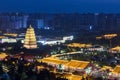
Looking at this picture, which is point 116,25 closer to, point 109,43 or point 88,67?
point 109,43

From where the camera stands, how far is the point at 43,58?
38.2 ft

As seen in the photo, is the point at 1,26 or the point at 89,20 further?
the point at 89,20

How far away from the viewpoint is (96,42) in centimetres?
1576

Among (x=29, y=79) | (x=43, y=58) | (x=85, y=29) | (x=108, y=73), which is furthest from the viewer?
(x=85, y=29)

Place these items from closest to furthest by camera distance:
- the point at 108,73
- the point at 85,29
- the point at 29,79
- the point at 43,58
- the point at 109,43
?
the point at 29,79, the point at 108,73, the point at 43,58, the point at 109,43, the point at 85,29

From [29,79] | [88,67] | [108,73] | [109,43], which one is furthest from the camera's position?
[109,43]

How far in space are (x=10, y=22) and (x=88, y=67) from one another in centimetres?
1396

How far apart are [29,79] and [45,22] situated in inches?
695

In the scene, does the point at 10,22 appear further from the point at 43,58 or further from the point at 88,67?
the point at 88,67

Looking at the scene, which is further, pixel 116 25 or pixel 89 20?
pixel 89 20

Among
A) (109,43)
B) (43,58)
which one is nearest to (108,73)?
(43,58)

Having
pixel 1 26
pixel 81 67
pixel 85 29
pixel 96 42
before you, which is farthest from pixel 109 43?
pixel 1 26

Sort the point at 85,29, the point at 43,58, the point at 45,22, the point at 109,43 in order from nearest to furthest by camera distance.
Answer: the point at 43,58, the point at 109,43, the point at 85,29, the point at 45,22

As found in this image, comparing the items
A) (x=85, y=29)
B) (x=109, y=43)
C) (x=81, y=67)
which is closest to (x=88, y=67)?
(x=81, y=67)
